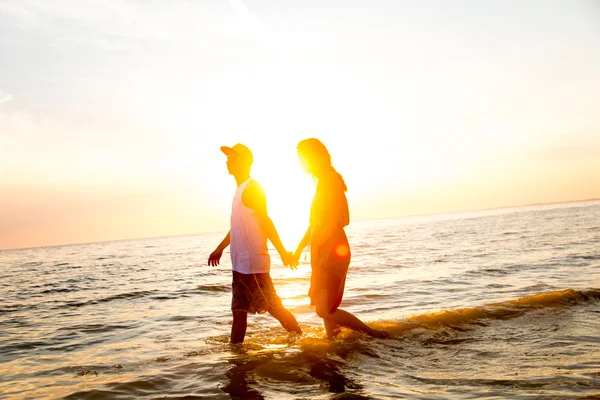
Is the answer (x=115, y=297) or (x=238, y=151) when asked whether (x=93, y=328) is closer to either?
(x=115, y=297)

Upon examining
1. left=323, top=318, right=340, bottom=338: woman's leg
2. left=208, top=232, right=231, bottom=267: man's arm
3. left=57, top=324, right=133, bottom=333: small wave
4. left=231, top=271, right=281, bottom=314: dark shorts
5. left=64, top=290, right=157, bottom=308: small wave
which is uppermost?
left=208, top=232, right=231, bottom=267: man's arm

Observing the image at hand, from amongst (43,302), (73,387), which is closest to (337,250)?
(73,387)

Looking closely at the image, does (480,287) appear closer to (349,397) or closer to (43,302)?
(349,397)

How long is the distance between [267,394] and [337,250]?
198cm

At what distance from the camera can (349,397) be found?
4.14 meters

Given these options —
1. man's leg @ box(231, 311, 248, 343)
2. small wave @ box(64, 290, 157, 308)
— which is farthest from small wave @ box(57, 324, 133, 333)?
man's leg @ box(231, 311, 248, 343)

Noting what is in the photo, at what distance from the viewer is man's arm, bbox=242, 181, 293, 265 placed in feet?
19.3

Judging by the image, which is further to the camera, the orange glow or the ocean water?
the orange glow

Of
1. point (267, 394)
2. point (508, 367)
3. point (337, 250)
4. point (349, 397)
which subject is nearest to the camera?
point (349, 397)

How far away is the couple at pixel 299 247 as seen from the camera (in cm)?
573

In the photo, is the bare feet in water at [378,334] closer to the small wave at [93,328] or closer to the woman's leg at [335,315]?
the woman's leg at [335,315]

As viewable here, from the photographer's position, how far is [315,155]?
18.9ft

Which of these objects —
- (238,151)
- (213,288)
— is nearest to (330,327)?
(238,151)

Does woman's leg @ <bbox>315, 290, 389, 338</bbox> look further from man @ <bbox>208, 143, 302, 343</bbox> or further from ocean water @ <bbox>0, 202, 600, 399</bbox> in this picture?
man @ <bbox>208, 143, 302, 343</bbox>
